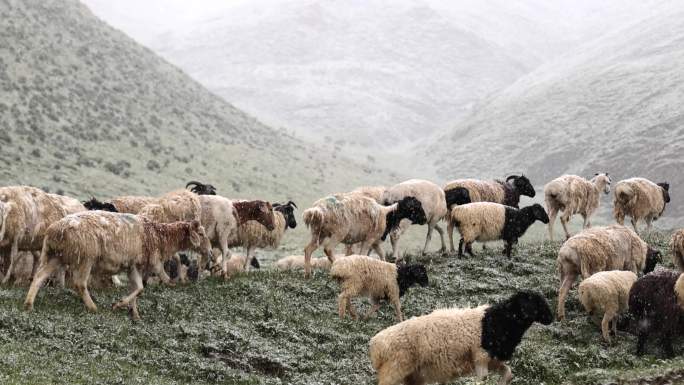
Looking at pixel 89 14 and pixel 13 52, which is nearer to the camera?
pixel 13 52

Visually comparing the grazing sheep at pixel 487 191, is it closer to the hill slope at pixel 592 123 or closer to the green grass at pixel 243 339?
the green grass at pixel 243 339

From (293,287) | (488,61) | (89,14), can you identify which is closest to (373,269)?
(293,287)

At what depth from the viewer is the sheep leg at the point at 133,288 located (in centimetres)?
1230

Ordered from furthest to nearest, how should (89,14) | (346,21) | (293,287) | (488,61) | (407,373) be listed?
1. (346,21)
2. (488,61)
3. (89,14)
4. (293,287)
5. (407,373)

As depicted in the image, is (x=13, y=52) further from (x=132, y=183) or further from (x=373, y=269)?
(x=373, y=269)

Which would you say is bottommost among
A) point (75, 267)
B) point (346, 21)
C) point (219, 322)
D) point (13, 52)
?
point (219, 322)

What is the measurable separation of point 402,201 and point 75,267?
8804 millimetres

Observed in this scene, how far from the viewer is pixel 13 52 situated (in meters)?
48.4

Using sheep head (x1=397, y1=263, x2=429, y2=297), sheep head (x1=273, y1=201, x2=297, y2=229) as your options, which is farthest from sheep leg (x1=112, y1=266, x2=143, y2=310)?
sheep head (x1=273, y1=201, x2=297, y2=229)

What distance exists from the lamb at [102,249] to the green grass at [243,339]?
1.61 feet

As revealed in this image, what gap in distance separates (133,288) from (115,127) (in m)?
37.5

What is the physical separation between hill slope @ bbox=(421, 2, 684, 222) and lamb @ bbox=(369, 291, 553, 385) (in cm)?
4041

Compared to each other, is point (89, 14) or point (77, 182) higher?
point (89, 14)

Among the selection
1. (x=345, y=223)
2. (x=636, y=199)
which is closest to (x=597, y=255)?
(x=345, y=223)
